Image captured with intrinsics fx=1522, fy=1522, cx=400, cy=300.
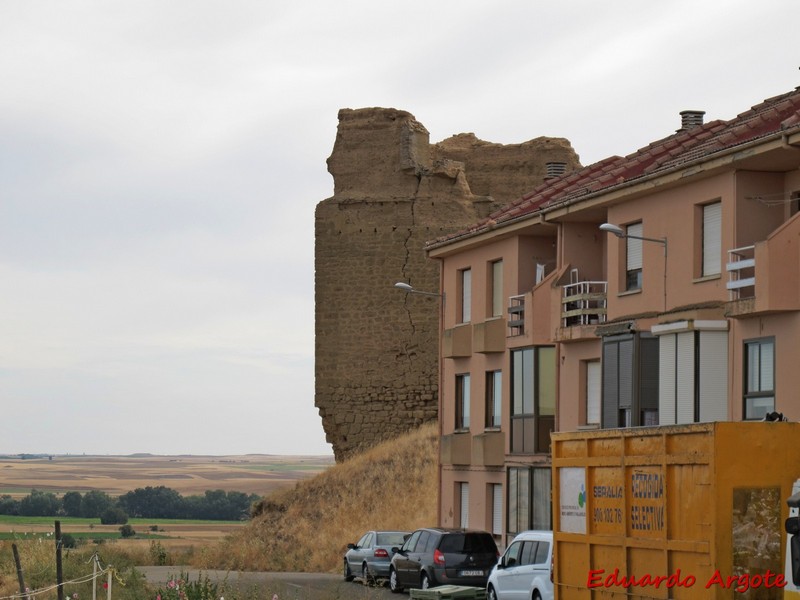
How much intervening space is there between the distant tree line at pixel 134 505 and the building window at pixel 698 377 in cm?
10365

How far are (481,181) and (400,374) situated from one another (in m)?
9.04

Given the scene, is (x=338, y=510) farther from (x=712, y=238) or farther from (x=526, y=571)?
(x=526, y=571)

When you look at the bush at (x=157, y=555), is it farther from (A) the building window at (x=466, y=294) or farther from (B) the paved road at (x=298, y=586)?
(A) the building window at (x=466, y=294)

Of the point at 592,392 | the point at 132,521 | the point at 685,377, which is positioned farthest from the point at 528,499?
the point at 132,521

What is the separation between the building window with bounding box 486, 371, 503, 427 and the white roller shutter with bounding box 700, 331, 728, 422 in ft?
36.7

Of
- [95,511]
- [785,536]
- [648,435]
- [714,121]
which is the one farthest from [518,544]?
[95,511]

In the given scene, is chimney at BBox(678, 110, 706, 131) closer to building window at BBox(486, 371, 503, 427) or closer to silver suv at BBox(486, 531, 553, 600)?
building window at BBox(486, 371, 503, 427)

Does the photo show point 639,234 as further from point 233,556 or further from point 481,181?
point 481,181

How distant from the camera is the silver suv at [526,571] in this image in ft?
79.8

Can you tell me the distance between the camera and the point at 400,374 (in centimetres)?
5612

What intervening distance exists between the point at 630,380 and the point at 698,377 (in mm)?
2461

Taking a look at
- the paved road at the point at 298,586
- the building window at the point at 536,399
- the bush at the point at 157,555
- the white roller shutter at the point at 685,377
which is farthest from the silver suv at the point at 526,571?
the bush at the point at 157,555

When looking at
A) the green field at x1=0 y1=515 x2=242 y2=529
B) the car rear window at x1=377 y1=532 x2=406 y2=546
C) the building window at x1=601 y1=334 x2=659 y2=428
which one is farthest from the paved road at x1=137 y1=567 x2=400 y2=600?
the green field at x1=0 y1=515 x2=242 y2=529

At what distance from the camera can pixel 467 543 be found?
103 feet
